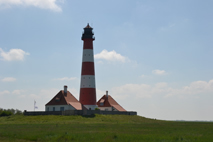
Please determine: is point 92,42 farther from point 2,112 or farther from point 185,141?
point 185,141

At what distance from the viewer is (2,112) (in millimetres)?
74562

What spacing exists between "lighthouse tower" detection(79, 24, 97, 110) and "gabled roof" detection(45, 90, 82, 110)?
1612 millimetres

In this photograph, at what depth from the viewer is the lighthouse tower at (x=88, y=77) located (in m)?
72.6

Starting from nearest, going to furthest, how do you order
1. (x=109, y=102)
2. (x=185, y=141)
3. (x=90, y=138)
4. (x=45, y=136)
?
(x=185, y=141) → (x=90, y=138) → (x=45, y=136) → (x=109, y=102)

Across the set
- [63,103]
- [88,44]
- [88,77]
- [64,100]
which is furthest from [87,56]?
[63,103]

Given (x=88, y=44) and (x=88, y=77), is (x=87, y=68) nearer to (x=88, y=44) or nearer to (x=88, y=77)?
(x=88, y=77)

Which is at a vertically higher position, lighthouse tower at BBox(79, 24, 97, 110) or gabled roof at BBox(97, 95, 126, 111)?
lighthouse tower at BBox(79, 24, 97, 110)

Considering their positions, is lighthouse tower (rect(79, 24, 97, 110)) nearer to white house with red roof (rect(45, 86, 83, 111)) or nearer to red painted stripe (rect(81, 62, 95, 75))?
red painted stripe (rect(81, 62, 95, 75))

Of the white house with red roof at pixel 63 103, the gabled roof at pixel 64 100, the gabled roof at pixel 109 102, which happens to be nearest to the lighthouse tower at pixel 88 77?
the gabled roof at pixel 64 100

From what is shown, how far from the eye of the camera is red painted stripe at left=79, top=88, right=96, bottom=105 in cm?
7294

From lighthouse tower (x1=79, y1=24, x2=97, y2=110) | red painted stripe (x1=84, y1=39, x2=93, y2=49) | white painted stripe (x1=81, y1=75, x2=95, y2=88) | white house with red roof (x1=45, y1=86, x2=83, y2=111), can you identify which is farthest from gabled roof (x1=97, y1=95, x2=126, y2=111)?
red painted stripe (x1=84, y1=39, x2=93, y2=49)

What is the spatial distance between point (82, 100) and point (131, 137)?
46.2m

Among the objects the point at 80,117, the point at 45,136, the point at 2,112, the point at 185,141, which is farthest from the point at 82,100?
the point at 185,141

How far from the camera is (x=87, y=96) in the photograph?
73.1 m
